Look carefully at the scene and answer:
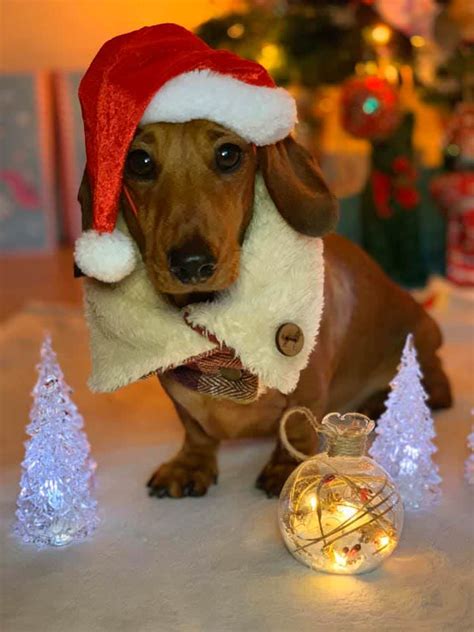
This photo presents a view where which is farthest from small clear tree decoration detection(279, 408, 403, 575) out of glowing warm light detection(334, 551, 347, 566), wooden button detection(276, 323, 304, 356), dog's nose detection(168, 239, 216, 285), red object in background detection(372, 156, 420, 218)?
red object in background detection(372, 156, 420, 218)

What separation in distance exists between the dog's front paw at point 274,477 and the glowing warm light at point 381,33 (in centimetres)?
136

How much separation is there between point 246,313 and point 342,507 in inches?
10.9

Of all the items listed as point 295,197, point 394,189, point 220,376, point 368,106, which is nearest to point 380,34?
point 368,106

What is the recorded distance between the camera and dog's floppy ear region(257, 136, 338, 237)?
1.19 metres

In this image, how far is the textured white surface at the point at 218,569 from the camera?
104cm

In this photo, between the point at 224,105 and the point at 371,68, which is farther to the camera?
the point at 371,68

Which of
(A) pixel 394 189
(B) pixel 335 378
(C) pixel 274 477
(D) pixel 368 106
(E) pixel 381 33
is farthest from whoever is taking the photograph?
(A) pixel 394 189

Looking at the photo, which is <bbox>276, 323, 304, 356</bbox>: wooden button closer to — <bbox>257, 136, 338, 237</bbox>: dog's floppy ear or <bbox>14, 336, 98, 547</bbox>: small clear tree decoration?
<bbox>257, 136, 338, 237</bbox>: dog's floppy ear

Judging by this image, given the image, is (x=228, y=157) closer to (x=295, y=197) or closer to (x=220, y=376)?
(x=295, y=197)

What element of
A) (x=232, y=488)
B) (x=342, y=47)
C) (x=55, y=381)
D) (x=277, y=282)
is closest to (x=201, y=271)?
(x=277, y=282)

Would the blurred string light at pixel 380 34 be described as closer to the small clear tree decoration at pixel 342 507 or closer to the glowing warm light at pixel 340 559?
the small clear tree decoration at pixel 342 507

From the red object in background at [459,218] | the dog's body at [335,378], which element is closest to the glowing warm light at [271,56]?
the red object in background at [459,218]

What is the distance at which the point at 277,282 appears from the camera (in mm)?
1202

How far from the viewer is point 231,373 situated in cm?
123
